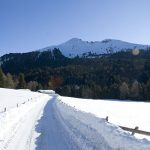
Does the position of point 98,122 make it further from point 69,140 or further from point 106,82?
point 106,82

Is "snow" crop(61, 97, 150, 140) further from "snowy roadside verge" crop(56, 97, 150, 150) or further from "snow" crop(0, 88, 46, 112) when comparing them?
A: "snow" crop(0, 88, 46, 112)

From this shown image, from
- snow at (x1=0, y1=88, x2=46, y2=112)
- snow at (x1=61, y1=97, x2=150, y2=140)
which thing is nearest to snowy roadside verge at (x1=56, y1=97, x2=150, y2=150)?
snow at (x1=61, y1=97, x2=150, y2=140)

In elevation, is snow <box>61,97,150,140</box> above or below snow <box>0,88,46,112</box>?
below

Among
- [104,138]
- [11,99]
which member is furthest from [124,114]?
[104,138]

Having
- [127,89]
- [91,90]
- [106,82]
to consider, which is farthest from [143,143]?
[106,82]

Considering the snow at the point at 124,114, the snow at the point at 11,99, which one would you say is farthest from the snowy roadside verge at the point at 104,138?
the snow at the point at 11,99

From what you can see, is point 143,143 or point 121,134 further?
point 121,134

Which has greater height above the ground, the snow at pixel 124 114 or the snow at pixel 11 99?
the snow at pixel 11 99

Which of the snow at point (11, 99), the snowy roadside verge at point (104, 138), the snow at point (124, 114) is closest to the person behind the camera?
the snowy roadside verge at point (104, 138)

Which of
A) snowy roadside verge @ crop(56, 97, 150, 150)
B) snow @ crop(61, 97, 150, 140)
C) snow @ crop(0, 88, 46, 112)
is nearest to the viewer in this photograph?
snowy roadside verge @ crop(56, 97, 150, 150)

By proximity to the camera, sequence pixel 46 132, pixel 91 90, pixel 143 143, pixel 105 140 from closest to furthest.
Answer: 1. pixel 143 143
2. pixel 105 140
3. pixel 46 132
4. pixel 91 90

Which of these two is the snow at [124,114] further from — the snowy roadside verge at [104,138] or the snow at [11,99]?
the snow at [11,99]

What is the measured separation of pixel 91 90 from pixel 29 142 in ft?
456

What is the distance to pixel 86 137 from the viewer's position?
623 inches
